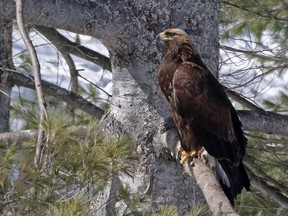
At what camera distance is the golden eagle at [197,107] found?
11.3 feet

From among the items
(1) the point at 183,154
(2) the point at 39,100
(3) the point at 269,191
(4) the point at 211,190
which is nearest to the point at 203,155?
(1) the point at 183,154

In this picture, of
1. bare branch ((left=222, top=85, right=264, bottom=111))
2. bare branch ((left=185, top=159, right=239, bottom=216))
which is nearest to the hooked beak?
bare branch ((left=185, top=159, right=239, bottom=216))

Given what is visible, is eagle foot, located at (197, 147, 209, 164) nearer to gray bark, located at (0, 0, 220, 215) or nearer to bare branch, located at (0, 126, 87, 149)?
gray bark, located at (0, 0, 220, 215)

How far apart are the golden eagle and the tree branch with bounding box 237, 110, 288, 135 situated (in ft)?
0.29

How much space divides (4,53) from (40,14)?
1.12 meters

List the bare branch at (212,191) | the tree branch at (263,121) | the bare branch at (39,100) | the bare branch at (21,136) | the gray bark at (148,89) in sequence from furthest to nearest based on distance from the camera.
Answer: the tree branch at (263,121), the gray bark at (148,89), the bare branch at (21,136), the bare branch at (39,100), the bare branch at (212,191)

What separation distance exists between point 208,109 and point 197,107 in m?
0.05

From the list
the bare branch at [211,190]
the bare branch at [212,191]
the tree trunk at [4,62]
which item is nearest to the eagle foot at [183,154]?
the bare branch at [211,190]

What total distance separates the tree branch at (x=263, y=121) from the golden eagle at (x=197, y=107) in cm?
9

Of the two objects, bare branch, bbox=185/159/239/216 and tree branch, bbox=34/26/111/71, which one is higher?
bare branch, bbox=185/159/239/216

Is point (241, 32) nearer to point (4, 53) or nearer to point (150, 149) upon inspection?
point (4, 53)

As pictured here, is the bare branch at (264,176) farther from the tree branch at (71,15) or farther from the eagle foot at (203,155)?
the tree branch at (71,15)

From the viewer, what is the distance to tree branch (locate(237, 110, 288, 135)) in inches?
143

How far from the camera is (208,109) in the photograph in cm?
352
